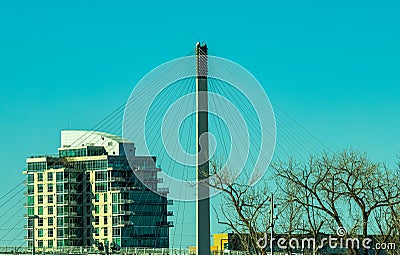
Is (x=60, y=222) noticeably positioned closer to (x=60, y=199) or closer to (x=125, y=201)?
(x=60, y=199)

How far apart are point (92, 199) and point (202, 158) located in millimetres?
85324

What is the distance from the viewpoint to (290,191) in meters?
51.9

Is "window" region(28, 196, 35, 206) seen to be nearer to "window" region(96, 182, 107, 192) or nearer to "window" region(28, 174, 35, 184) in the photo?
"window" region(28, 174, 35, 184)

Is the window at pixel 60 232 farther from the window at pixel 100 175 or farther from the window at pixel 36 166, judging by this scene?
the window at pixel 36 166

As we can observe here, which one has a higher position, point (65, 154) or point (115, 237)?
point (65, 154)

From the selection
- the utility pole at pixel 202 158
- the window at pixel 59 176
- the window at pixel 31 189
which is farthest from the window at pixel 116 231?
the utility pole at pixel 202 158

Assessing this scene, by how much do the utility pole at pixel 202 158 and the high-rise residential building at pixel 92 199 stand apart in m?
75.4

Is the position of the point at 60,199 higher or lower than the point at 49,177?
lower

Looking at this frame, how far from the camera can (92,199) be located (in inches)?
5310

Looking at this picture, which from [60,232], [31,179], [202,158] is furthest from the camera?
[31,179]

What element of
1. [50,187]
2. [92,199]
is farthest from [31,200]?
[92,199]

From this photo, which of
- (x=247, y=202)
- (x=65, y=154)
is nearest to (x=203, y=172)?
(x=247, y=202)

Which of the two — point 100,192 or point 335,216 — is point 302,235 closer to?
point 335,216

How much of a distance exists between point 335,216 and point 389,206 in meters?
3.50
